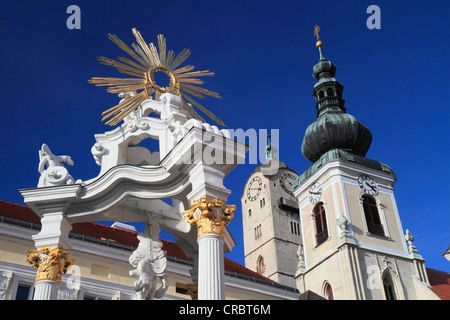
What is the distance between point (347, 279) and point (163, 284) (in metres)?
28.3

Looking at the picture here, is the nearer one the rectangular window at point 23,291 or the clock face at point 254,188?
the rectangular window at point 23,291

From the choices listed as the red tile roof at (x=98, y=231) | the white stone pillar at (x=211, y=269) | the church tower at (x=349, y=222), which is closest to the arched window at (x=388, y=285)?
the church tower at (x=349, y=222)

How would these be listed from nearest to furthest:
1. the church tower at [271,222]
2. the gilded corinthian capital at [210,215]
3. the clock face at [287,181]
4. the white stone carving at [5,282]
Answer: the gilded corinthian capital at [210,215]
the white stone carving at [5,282]
the church tower at [271,222]
the clock face at [287,181]

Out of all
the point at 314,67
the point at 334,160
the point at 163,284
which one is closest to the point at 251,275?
the point at 163,284

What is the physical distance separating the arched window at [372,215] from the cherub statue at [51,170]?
107ft

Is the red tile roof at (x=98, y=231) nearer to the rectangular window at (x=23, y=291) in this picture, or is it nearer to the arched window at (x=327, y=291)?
the rectangular window at (x=23, y=291)

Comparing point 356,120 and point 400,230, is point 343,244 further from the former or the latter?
point 356,120

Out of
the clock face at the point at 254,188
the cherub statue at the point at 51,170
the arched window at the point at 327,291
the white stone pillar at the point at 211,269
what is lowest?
the white stone pillar at the point at 211,269


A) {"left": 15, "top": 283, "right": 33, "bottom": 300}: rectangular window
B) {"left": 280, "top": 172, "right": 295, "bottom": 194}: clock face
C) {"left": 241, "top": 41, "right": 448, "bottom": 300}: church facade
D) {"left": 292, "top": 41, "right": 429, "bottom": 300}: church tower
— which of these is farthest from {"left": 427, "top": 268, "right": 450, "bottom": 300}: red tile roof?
{"left": 15, "top": 283, "right": 33, "bottom": 300}: rectangular window

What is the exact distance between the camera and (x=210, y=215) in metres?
8.09

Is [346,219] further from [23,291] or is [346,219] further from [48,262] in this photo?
[48,262]

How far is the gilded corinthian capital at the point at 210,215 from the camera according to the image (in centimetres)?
805

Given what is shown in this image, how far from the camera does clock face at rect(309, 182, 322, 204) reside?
42.4 meters
